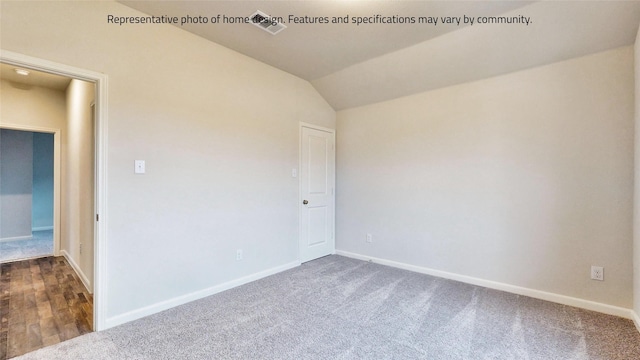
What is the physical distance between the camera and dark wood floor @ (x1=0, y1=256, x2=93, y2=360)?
2.09 m

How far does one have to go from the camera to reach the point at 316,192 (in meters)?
4.16

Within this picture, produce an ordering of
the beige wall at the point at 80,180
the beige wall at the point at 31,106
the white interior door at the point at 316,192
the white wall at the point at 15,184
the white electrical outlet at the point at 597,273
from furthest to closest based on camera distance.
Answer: the white wall at the point at 15,184 → the white interior door at the point at 316,192 → the beige wall at the point at 31,106 → the beige wall at the point at 80,180 → the white electrical outlet at the point at 597,273

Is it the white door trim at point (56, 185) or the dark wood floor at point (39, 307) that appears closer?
the dark wood floor at point (39, 307)

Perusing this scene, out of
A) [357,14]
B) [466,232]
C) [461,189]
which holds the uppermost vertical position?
[357,14]

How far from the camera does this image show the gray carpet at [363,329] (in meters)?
1.91

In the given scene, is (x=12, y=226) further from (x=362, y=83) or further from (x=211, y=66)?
(x=362, y=83)

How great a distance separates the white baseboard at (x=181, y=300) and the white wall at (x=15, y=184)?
17.4 feet

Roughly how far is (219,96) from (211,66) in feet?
1.01

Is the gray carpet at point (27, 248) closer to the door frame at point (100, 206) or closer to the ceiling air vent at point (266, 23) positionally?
the door frame at point (100, 206)

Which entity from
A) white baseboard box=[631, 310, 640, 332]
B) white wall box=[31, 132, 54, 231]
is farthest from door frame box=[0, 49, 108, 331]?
white wall box=[31, 132, 54, 231]

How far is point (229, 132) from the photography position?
10.0 ft

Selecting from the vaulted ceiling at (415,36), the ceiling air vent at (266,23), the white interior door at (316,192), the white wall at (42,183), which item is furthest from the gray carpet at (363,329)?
the white wall at (42,183)

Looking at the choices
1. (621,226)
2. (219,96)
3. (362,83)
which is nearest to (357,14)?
(362,83)

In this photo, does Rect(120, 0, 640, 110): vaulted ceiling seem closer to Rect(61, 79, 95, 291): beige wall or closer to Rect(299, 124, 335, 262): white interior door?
Rect(299, 124, 335, 262): white interior door
